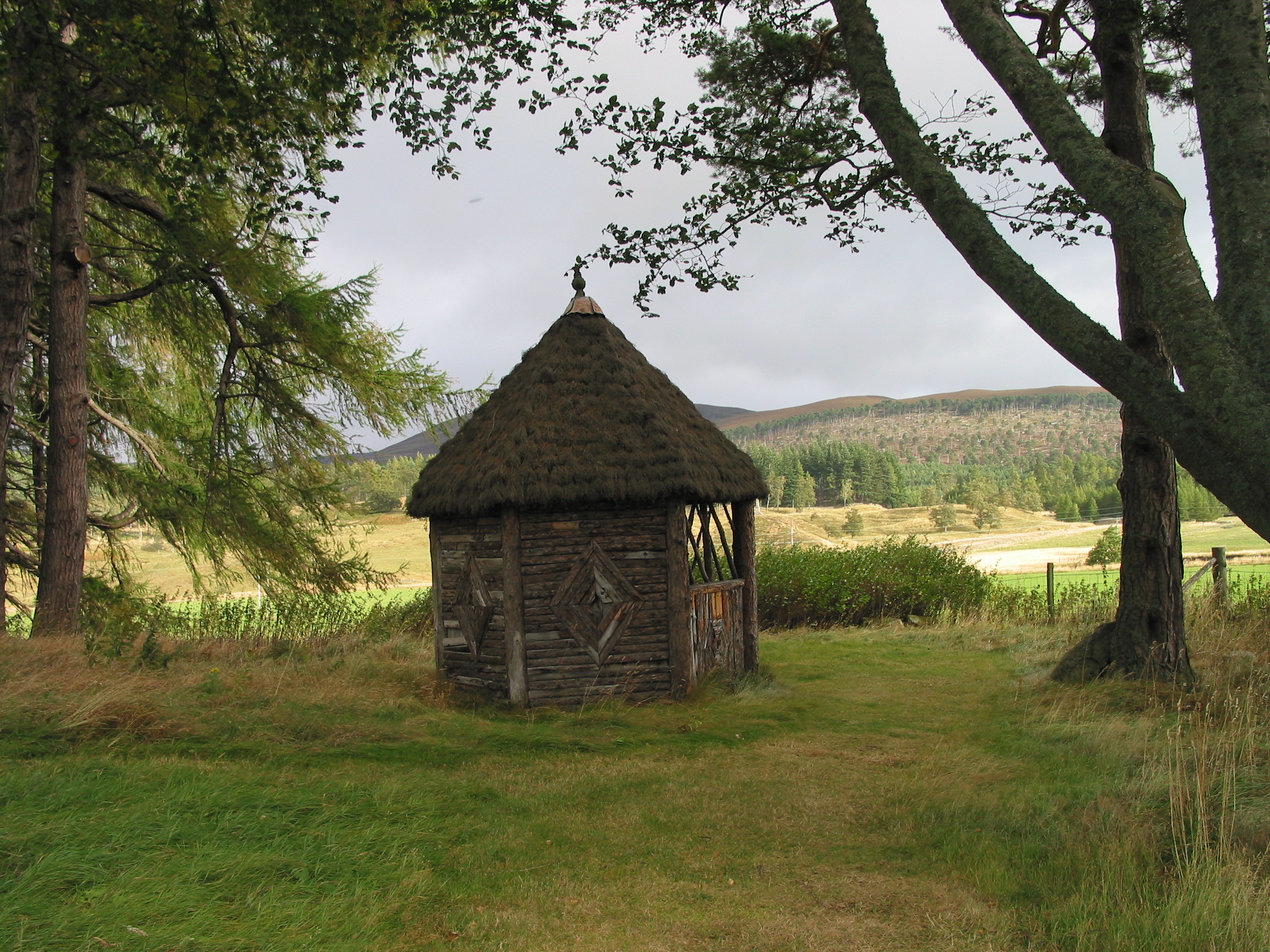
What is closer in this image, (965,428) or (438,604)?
(438,604)

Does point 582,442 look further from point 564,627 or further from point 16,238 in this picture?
point 16,238

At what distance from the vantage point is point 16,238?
998cm

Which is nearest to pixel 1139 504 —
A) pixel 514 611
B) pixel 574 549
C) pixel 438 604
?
pixel 574 549

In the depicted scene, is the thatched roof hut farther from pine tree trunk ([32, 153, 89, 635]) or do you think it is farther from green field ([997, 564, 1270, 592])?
green field ([997, 564, 1270, 592])

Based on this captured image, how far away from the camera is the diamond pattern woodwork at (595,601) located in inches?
381

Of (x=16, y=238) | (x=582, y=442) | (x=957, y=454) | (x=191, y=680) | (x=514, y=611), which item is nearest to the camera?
(x=191, y=680)

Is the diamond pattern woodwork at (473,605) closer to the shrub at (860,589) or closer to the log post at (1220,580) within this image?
the shrub at (860,589)

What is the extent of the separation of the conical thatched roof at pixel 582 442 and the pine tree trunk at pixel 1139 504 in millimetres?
4403

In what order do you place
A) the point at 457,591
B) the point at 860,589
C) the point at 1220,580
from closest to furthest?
1. the point at 457,591
2. the point at 1220,580
3. the point at 860,589

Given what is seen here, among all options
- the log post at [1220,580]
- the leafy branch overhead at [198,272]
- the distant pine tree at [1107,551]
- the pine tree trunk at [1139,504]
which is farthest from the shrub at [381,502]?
the distant pine tree at [1107,551]

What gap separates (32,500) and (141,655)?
6978 millimetres

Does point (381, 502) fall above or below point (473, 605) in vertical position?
above

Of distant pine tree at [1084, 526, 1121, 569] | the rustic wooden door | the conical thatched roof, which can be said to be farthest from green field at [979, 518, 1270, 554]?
the conical thatched roof

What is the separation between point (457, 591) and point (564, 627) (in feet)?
5.09
